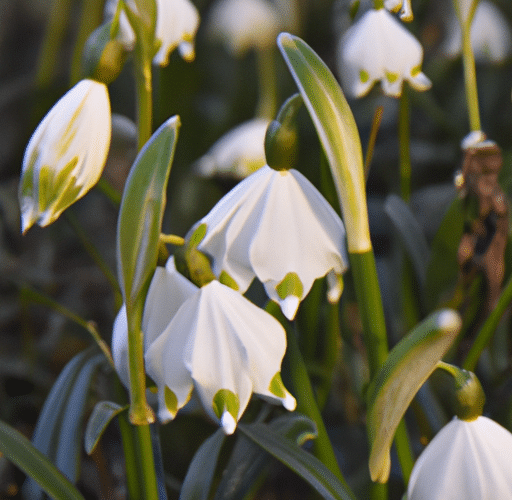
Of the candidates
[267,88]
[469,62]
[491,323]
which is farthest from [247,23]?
[491,323]

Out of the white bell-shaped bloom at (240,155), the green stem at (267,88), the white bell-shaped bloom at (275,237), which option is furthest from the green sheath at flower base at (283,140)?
the green stem at (267,88)

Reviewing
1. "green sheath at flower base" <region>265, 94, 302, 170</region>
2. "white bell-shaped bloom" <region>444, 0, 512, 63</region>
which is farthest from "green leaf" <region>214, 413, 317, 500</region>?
"white bell-shaped bloom" <region>444, 0, 512, 63</region>

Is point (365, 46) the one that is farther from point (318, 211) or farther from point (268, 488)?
point (268, 488)

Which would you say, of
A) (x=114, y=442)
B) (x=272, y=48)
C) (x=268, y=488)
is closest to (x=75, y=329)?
(x=114, y=442)

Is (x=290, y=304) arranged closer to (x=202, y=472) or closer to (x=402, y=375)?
(x=402, y=375)

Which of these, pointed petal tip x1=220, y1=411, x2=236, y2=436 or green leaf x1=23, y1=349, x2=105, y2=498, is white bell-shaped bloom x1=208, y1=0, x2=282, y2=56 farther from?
pointed petal tip x1=220, y1=411, x2=236, y2=436

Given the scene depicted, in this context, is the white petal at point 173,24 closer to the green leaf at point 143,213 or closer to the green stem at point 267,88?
the green leaf at point 143,213
